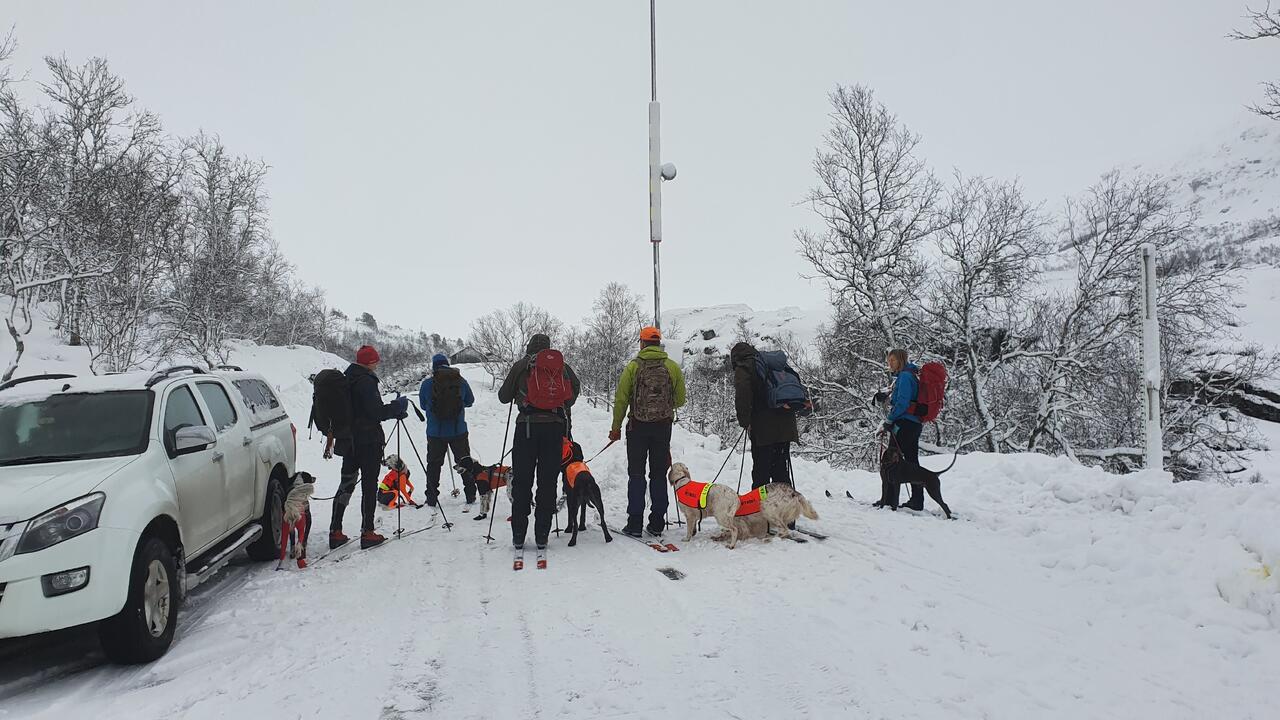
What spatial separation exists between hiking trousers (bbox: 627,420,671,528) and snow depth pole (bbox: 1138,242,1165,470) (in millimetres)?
5562

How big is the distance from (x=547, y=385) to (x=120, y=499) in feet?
10.5

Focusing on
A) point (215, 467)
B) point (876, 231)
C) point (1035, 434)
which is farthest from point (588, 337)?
point (215, 467)

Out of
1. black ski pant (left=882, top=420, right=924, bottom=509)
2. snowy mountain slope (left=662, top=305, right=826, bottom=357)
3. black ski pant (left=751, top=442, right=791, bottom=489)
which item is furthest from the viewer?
snowy mountain slope (left=662, top=305, right=826, bottom=357)

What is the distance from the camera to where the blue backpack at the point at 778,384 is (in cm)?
628

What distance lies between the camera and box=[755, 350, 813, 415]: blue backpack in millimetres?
6277

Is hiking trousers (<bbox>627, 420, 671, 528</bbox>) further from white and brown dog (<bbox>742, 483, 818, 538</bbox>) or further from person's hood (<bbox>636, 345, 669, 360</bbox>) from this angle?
white and brown dog (<bbox>742, 483, 818, 538</bbox>)

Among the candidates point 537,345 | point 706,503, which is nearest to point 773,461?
point 706,503

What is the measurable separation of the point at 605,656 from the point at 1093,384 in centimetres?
1989

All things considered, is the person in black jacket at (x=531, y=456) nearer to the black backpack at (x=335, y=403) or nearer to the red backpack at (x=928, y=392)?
the black backpack at (x=335, y=403)

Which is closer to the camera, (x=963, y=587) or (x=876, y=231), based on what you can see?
(x=963, y=587)

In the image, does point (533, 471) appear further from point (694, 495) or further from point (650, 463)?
point (694, 495)

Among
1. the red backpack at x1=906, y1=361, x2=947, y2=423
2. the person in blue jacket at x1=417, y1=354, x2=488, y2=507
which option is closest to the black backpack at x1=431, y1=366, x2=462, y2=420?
the person in blue jacket at x1=417, y1=354, x2=488, y2=507

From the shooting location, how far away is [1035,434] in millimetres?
17375

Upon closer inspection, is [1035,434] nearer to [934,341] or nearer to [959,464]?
[934,341]
